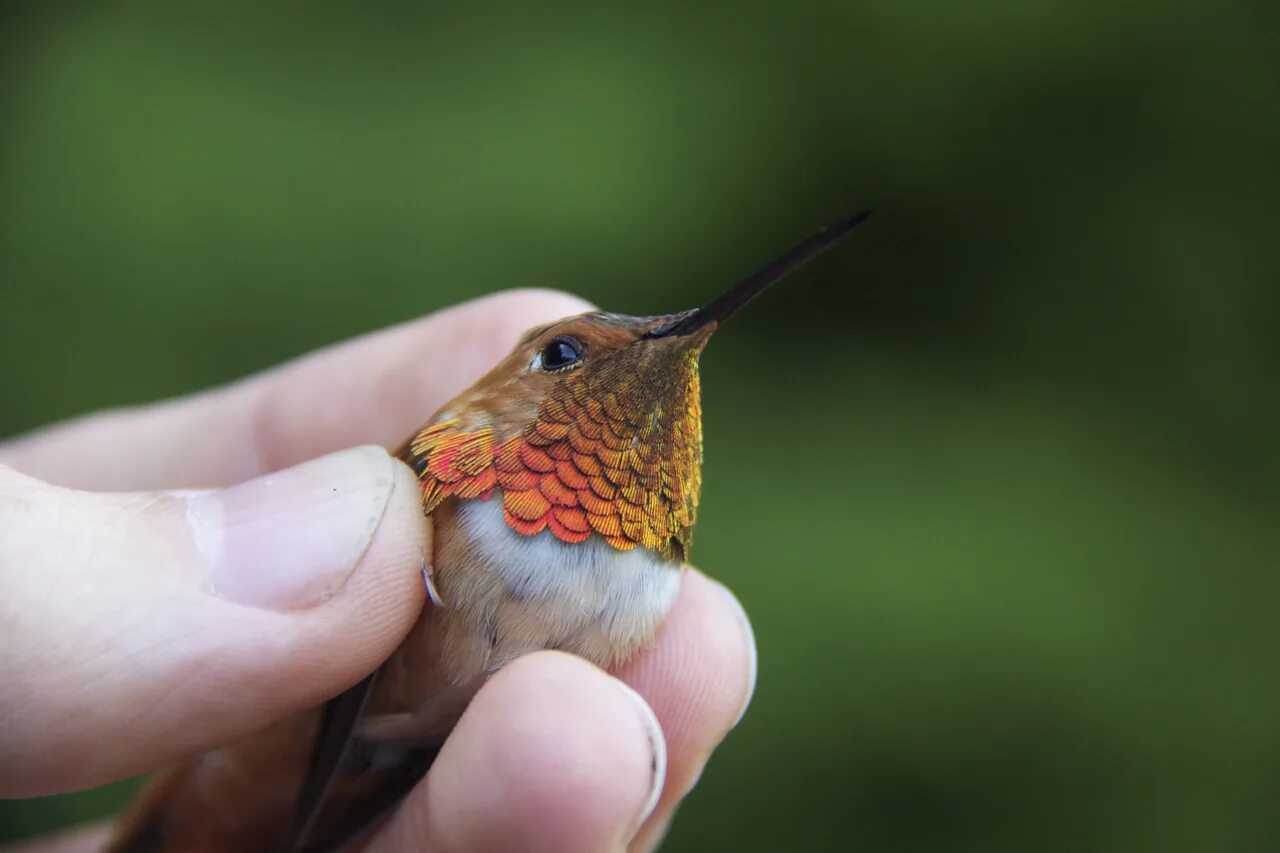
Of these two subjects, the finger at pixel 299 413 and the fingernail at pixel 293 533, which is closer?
the fingernail at pixel 293 533

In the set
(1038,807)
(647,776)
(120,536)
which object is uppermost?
(120,536)

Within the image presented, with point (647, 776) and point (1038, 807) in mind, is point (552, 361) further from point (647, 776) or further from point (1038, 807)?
point (1038, 807)

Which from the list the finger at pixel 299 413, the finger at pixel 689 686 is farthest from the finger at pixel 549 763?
the finger at pixel 299 413

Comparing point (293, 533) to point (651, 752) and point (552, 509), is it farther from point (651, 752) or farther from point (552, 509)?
point (651, 752)

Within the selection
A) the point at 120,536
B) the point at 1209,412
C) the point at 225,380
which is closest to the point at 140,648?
the point at 120,536

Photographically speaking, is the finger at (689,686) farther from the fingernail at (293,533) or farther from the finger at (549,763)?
the fingernail at (293,533)

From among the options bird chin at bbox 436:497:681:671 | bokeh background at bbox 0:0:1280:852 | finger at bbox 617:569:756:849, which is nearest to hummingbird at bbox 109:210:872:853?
bird chin at bbox 436:497:681:671

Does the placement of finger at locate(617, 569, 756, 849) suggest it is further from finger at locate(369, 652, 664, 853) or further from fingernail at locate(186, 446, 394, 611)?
fingernail at locate(186, 446, 394, 611)
